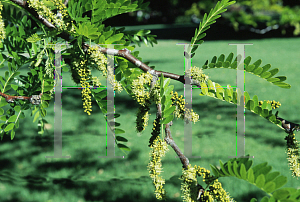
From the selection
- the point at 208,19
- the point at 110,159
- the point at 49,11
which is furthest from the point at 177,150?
the point at 110,159

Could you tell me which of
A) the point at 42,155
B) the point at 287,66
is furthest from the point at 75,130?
the point at 287,66

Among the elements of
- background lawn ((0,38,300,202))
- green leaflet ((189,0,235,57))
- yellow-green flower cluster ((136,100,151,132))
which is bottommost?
background lawn ((0,38,300,202))

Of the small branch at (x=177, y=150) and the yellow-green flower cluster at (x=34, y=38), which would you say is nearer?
the small branch at (x=177, y=150)

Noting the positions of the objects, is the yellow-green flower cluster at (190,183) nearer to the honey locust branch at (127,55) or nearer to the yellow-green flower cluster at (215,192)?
the yellow-green flower cluster at (215,192)

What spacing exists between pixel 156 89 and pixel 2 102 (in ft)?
2.95

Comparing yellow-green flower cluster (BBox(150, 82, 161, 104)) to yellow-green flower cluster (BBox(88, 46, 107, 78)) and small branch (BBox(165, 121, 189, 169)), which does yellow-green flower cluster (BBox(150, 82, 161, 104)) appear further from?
yellow-green flower cluster (BBox(88, 46, 107, 78))

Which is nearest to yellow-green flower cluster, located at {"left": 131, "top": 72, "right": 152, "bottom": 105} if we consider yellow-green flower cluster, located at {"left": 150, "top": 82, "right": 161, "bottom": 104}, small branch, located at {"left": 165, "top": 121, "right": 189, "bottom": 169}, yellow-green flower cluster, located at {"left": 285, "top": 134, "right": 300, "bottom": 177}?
yellow-green flower cluster, located at {"left": 150, "top": 82, "right": 161, "bottom": 104}

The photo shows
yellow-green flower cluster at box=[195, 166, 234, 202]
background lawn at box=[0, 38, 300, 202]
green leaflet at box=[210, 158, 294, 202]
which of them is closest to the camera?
green leaflet at box=[210, 158, 294, 202]

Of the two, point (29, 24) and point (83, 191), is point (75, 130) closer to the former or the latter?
point (83, 191)

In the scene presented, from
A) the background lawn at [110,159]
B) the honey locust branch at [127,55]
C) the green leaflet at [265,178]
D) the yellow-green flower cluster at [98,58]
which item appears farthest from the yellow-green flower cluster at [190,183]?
the background lawn at [110,159]

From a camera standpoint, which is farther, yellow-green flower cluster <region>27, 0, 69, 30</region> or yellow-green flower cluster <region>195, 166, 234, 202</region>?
yellow-green flower cluster <region>27, 0, 69, 30</region>

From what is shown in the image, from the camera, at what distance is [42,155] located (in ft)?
12.2

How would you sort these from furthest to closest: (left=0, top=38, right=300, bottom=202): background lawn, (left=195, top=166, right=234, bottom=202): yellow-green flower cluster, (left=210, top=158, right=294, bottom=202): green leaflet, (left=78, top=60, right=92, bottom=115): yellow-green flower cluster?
1. (left=0, top=38, right=300, bottom=202): background lawn
2. (left=78, top=60, right=92, bottom=115): yellow-green flower cluster
3. (left=195, top=166, right=234, bottom=202): yellow-green flower cluster
4. (left=210, top=158, right=294, bottom=202): green leaflet

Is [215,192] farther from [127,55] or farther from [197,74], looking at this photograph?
[127,55]
